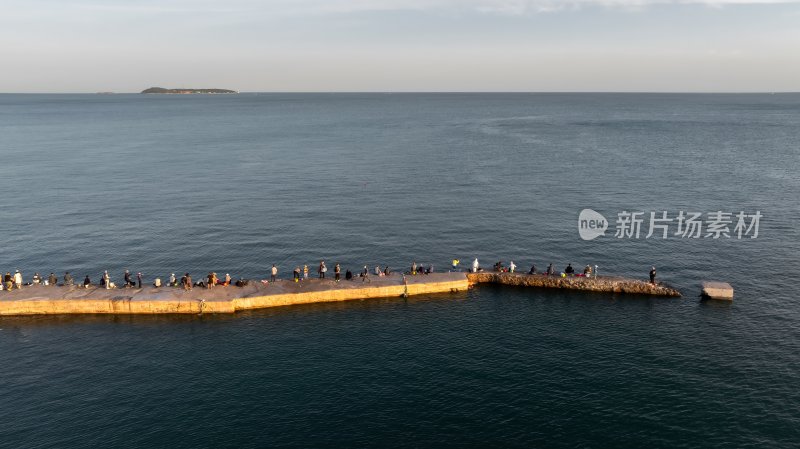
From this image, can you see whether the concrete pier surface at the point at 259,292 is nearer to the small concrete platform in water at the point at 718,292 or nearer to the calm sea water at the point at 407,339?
the calm sea water at the point at 407,339

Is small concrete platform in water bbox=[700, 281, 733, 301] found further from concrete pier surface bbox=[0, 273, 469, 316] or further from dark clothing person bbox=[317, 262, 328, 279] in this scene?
dark clothing person bbox=[317, 262, 328, 279]

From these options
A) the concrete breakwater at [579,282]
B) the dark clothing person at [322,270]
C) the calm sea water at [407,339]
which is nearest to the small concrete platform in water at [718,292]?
the calm sea water at [407,339]

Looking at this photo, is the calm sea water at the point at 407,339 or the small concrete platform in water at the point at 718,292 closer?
the calm sea water at the point at 407,339

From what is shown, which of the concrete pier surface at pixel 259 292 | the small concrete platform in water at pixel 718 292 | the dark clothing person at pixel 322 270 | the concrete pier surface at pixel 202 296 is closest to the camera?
the concrete pier surface at pixel 202 296

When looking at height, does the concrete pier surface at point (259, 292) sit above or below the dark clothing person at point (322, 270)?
below

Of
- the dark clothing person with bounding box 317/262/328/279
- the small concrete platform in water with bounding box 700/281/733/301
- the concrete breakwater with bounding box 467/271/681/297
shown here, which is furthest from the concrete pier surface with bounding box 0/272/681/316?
the small concrete platform in water with bounding box 700/281/733/301

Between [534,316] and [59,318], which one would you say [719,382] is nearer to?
[534,316]

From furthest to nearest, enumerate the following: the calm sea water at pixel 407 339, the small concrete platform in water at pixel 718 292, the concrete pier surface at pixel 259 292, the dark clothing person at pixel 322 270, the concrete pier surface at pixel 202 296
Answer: the dark clothing person at pixel 322 270 < the small concrete platform in water at pixel 718 292 < the concrete pier surface at pixel 259 292 < the concrete pier surface at pixel 202 296 < the calm sea water at pixel 407 339
